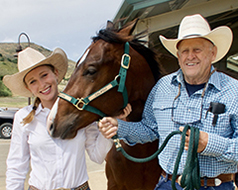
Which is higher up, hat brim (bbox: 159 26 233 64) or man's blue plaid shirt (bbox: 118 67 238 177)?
hat brim (bbox: 159 26 233 64)

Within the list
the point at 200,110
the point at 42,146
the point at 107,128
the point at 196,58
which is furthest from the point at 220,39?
the point at 42,146

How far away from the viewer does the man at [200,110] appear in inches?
47.4

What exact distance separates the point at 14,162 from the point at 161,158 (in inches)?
40.4

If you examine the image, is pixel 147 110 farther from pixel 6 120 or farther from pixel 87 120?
pixel 6 120

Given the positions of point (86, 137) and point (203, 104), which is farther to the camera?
point (86, 137)

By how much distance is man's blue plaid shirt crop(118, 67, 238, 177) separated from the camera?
1165mm

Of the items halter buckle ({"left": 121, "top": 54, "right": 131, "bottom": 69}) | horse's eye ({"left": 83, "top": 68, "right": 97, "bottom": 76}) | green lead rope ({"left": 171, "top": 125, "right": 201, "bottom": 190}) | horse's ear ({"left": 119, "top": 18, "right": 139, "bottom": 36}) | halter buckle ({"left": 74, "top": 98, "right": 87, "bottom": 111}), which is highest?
horse's ear ({"left": 119, "top": 18, "right": 139, "bottom": 36})

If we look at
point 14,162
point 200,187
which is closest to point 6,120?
point 14,162

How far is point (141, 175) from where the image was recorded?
76.5 inches

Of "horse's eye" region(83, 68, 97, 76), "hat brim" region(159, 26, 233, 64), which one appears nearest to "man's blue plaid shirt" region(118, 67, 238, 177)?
"hat brim" region(159, 26, 233, 64)

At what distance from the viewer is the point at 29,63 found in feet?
4.97

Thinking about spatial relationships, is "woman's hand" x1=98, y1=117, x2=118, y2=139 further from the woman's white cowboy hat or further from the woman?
the woman's white cowboy hat

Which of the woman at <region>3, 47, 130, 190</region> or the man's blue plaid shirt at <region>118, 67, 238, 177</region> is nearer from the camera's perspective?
the man's blue plaid shirt at <region>118, 67, 238, 177</region>

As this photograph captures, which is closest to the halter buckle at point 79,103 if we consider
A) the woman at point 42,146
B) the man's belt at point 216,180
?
the woman at point 42,146
